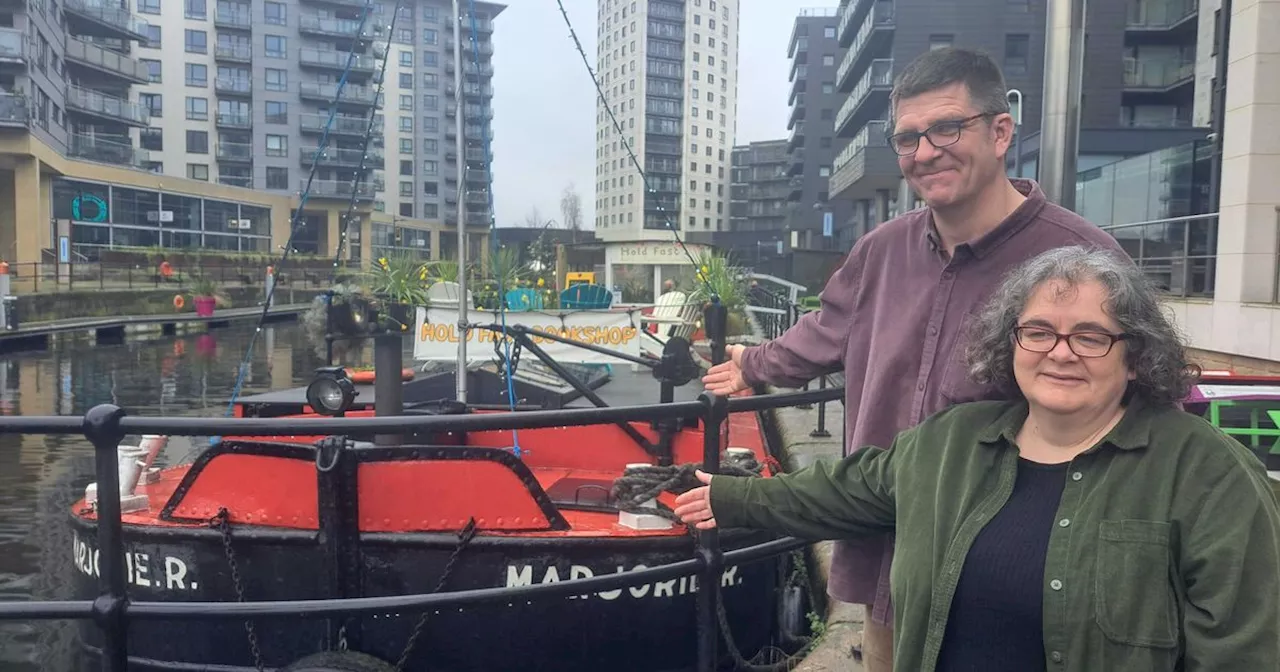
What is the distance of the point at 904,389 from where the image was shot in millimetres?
2412

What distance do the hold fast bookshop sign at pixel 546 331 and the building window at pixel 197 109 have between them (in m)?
75.0

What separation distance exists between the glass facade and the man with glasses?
47243 mm

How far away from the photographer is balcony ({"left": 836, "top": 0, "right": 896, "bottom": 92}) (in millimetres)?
39312

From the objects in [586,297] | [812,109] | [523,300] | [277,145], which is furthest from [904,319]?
[812,109]

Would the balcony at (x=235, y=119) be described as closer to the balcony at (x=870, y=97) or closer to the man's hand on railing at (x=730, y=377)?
the balcony at (x=870, y=97)

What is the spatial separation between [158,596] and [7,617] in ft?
4.95

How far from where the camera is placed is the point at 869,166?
32656 millimetres

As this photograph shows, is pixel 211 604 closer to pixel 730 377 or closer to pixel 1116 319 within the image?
pixel 730 377

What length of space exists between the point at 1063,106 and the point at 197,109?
78412 millimetres

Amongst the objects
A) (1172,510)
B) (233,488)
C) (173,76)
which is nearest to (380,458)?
(233,488)

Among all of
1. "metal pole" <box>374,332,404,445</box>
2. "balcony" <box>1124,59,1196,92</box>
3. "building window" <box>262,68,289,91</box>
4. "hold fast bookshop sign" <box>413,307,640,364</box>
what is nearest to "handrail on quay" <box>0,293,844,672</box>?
"metal pole" <box>374,332,404,445</box>

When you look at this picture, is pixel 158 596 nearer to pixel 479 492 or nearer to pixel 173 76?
pixel 479 492

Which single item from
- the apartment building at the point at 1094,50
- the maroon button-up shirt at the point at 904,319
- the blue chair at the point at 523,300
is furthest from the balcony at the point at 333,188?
the maroon button-up shirt at the point at 904,319

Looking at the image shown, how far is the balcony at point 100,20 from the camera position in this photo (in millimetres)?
52031
